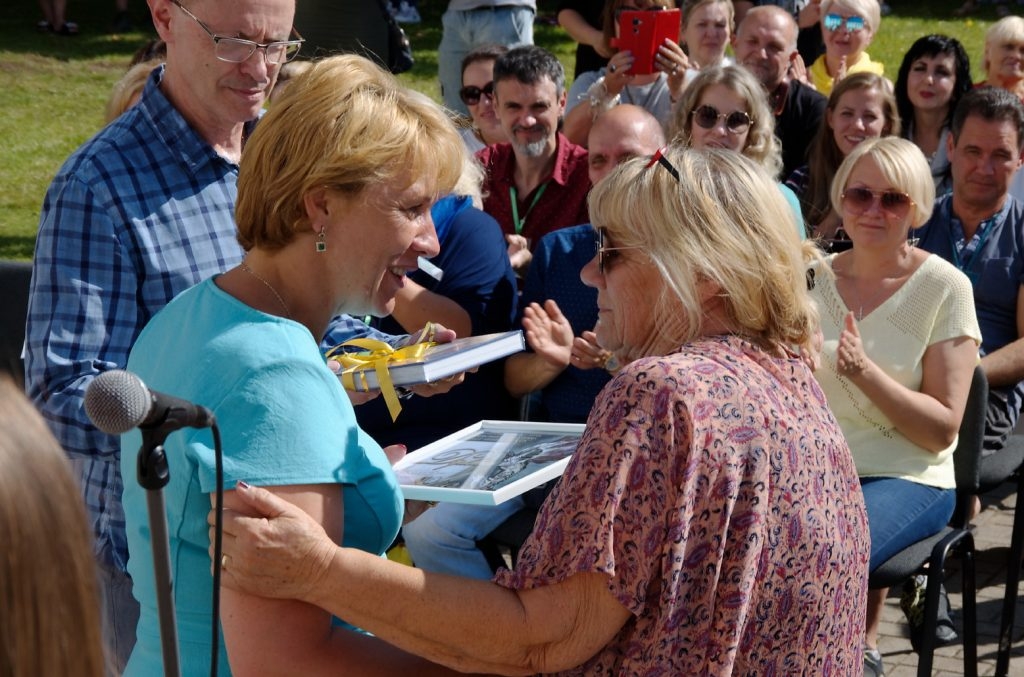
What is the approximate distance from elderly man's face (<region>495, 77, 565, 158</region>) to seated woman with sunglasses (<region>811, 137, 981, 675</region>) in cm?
173

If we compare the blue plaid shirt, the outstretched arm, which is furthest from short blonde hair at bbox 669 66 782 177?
the outstretched arm

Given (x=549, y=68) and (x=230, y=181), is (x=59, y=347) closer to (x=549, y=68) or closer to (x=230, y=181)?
(x=230, y=181)

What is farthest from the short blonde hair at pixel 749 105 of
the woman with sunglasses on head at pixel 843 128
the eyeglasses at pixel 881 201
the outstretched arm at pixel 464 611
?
the outstretched arm at pixel 464 611

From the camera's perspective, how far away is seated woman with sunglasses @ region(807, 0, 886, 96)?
7.84 metres

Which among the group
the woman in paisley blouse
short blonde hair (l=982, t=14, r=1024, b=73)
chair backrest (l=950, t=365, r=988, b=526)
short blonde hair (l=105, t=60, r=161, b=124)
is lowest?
chair backrest (l=950, t=365, r=988, b=526)

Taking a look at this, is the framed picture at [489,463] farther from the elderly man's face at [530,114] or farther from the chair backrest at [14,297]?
the elderly man's face at [530,114]

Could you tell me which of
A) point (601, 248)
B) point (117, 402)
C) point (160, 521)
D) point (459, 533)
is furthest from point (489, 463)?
point (459, 533)

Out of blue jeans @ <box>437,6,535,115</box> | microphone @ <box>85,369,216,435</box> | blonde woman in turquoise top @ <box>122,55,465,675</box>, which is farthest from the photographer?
blue jeans @ <box>437,6,535,115</box>

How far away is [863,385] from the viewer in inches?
154

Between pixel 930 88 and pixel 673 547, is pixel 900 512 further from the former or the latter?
pixel 930 88

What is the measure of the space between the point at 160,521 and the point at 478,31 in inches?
286

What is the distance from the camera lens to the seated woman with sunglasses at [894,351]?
153 inches

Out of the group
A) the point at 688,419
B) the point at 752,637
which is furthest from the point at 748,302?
the point at 752,637

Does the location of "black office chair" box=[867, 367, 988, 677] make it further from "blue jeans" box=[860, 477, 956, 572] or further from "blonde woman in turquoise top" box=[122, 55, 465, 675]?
"blonde woman in turquoise top" box=[122, 55, 465, 675]
